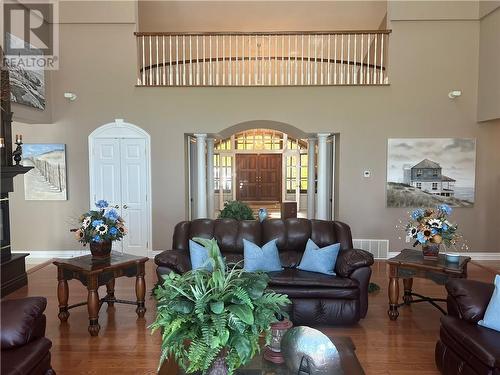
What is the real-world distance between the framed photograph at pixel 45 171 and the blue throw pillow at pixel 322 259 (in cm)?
462

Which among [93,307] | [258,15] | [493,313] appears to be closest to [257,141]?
[258,15]

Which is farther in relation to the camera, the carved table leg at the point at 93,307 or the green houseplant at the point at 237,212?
the green houseplant at the point at 237,212

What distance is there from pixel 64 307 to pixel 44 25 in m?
4.84

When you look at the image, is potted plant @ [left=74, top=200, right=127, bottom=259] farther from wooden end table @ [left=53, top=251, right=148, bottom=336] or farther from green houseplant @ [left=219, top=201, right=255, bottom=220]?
green houseplant @ [left=219, top=201, right=255, bottom=220]

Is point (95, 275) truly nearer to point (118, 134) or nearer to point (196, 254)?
point (196, 254)

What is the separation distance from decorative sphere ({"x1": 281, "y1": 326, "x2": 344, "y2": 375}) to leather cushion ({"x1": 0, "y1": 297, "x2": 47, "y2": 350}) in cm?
164

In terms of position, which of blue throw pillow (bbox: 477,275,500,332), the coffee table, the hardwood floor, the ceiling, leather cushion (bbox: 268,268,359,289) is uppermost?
the ceiling

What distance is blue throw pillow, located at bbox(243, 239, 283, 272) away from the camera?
154 inches

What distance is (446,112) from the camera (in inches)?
250

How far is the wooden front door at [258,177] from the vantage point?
13812 mm

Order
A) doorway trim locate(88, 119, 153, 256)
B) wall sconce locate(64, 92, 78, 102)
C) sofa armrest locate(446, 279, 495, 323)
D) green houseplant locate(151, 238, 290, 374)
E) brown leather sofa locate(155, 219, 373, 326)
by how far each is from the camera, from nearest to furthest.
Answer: green houseplant locate(151, 238, 290, 374) < sofa armrest locate(446, 279, 495, 323) < brown leather sofa locate(155, 219, 373, 326) < wall sconce locate(64, 92, 78, 102) < doorway trim locate(88, 119, 153, 256)

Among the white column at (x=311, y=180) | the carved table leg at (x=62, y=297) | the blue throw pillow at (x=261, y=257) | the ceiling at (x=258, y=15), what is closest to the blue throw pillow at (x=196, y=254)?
the blue throw pillow at (x=261, y=257)

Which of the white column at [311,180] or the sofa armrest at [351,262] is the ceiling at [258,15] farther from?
the sofa armrest at [351,262]

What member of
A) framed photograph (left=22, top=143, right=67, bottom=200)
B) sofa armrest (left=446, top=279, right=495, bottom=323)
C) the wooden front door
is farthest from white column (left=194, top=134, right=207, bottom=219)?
the wooden front door
